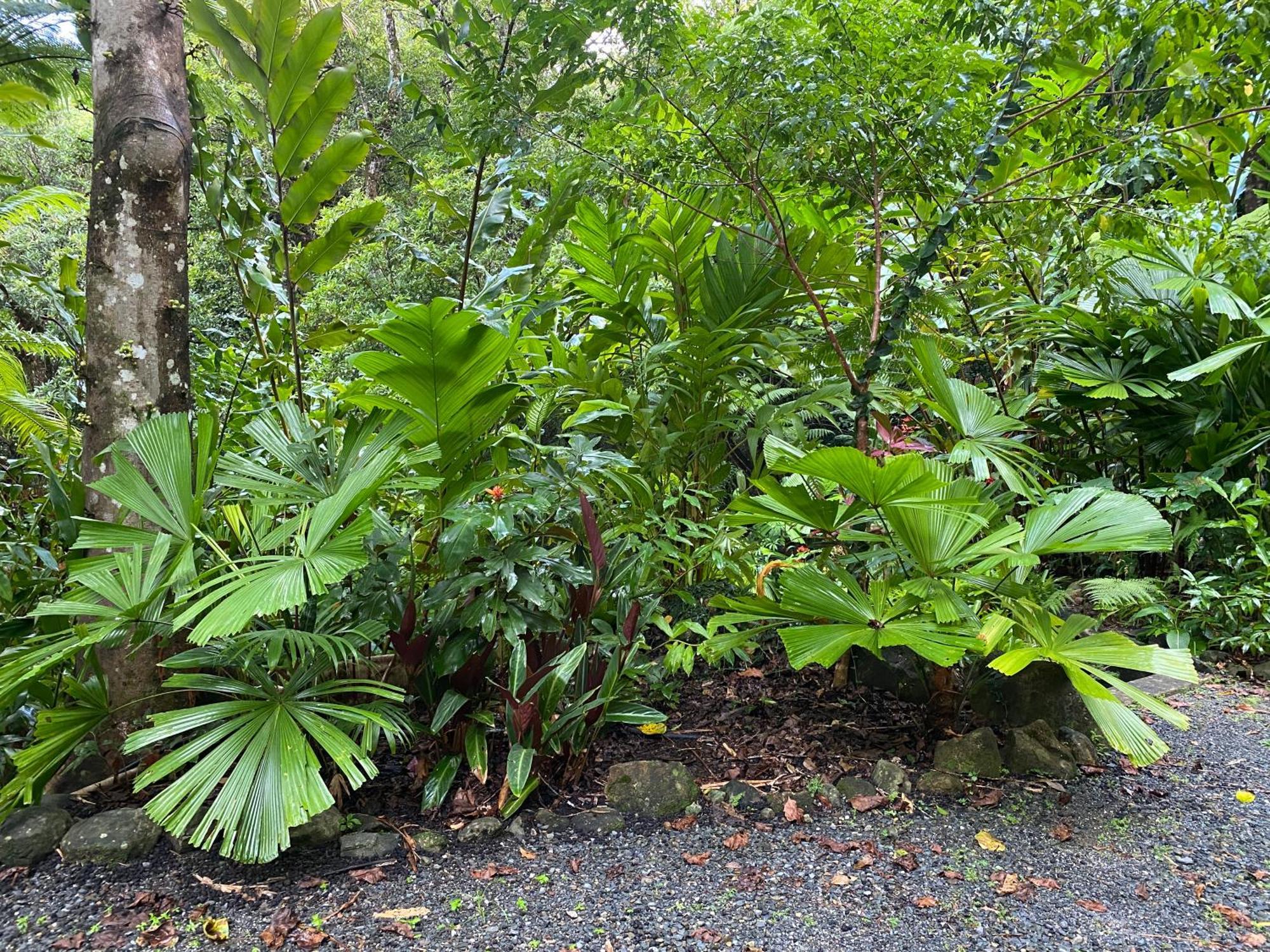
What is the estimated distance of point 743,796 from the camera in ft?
5.57

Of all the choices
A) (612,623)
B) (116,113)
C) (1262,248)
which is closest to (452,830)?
(612,623)

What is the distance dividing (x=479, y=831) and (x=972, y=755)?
3.93 ft

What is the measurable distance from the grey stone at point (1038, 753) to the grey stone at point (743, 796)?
649mm

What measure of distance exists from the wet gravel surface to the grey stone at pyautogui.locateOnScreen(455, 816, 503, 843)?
19mm

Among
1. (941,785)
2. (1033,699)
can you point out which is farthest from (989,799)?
(1033,699)

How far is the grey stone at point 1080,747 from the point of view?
6.04 feet

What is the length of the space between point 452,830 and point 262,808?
0.45m

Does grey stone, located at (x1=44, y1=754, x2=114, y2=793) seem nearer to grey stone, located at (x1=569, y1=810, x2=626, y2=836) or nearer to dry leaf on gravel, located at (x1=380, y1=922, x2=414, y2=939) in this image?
dry leaf on gravel, located at (x1=380, y1=922, x2=414, y2=939)

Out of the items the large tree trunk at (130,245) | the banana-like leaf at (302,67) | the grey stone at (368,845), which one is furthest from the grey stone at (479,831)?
the banana-like leaf at (302,67)

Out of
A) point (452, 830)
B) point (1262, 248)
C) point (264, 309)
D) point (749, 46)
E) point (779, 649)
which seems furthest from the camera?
point (1262, 248)

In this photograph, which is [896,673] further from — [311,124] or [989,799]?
[311,124]

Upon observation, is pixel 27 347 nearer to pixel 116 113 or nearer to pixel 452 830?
pixel 116 113

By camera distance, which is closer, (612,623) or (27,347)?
(612,623)

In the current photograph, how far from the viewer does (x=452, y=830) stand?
61.8 inches
